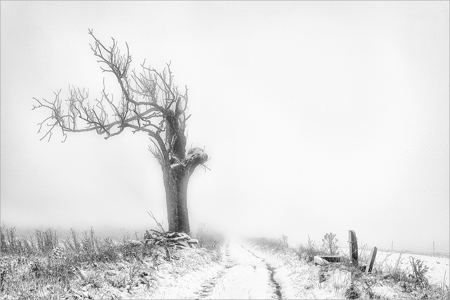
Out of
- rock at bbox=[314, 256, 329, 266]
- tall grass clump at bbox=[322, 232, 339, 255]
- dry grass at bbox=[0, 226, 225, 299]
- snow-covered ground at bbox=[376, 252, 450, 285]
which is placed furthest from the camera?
tall grass clump at bbox=[322, 232, 339, 255]

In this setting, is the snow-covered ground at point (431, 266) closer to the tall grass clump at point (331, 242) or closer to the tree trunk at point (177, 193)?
the tall grass clump at point (331, 242)

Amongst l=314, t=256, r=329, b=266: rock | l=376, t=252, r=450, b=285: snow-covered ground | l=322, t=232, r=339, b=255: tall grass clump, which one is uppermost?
l=314, t=256, r=329, b=266: rock

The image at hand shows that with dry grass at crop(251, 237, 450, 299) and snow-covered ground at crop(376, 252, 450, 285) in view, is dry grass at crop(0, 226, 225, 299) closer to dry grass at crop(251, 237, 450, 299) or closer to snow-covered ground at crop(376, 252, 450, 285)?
dry grass at crop(251, 237, 450, 299)

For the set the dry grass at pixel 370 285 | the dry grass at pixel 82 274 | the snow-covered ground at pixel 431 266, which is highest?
the dry grass at pixel 82 274

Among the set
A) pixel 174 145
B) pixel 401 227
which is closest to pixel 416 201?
pixel 401 227

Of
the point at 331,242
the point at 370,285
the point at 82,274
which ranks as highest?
the point at 82,274

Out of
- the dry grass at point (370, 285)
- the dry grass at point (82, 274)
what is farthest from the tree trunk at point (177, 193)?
the dry grass at point (370, 285)

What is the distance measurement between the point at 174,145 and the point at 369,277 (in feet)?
32.0

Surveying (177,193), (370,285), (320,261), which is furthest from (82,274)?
(177,193)

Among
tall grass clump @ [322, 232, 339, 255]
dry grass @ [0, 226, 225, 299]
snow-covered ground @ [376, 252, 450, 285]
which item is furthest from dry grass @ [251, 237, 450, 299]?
dry grass @ [0, 226, 225, 299]

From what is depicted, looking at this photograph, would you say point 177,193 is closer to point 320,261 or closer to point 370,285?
point 320,261

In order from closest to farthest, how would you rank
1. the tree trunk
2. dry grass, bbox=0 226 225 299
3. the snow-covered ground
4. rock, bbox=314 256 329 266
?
1. dry grass, bbox=0 226 225 299
2. rock, bbox=314 256 329 266
3. the snow-covered ground
4. the tree trunk

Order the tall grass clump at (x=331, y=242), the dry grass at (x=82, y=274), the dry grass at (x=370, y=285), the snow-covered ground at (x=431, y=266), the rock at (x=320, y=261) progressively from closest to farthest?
1. the dry grass at (x=82, y=274)
2. the dry grass at (x=370, y=285)
3. the rock at (x=320, y=261)
4. the snow-covered ground at (x=431, y=266)
5. the tall grass clump at (x=331, y=242)

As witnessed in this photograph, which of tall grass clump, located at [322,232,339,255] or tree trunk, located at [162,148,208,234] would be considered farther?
tree trunk, located at [162,148,208,234]
